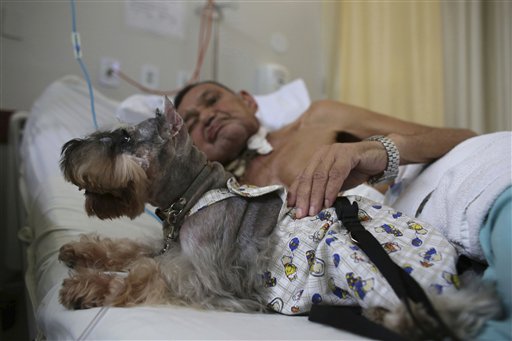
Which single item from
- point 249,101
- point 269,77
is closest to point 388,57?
point 249,101

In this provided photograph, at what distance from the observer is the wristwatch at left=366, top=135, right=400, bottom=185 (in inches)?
50.3

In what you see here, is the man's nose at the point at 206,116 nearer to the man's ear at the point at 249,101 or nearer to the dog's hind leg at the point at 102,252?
the man's ear at the point at 249,101

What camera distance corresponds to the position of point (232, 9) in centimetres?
263

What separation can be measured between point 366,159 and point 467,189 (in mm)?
328

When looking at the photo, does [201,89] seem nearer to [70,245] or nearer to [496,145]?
[70,245]

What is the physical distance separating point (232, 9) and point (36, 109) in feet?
4.68

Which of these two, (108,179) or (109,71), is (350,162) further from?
(109,71)

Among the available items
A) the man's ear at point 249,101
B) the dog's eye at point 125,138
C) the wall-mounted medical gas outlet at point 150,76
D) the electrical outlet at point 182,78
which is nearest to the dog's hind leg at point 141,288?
the dog's eye at point 125,138

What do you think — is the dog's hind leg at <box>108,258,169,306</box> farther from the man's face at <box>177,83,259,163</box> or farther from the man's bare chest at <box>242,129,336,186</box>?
the man's face at <box>177,83,259,163</box>

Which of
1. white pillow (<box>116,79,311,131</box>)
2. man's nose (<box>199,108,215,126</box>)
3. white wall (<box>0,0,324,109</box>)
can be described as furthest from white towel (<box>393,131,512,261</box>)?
white wall (<box>0,0,324,109</box>)

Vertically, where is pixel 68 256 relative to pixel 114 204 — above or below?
below

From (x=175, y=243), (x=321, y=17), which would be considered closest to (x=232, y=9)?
(x=321, y=17)

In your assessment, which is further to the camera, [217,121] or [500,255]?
[217,121]

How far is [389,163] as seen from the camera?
128 cm
